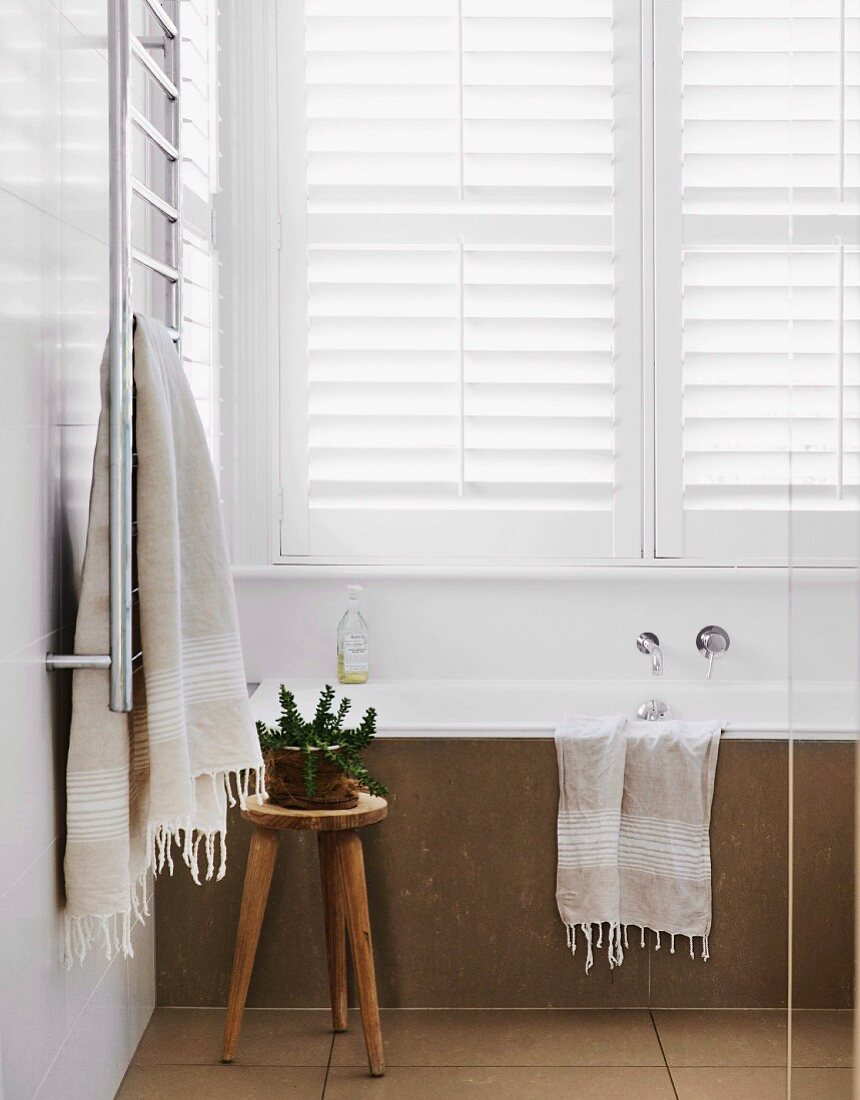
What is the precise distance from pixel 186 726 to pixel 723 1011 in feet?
4.28

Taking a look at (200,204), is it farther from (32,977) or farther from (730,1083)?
(730,1083)

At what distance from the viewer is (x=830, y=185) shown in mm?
938

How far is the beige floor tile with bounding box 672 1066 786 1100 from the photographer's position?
2.07m

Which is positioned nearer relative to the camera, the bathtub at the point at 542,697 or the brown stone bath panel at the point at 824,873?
the brown stone bath panel at the point at 824,873

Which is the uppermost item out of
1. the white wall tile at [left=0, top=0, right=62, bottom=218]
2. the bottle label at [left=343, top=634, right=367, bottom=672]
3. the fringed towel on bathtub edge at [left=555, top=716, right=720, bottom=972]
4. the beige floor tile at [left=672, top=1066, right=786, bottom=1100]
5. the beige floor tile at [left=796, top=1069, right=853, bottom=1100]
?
the white wall tile at [left=0, top=0, right=62, bottom=218]

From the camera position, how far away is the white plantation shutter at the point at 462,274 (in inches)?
114

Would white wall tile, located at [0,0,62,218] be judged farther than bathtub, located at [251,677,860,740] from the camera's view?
No

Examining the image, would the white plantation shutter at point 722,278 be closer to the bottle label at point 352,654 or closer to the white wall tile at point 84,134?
the bottle label at point 352,654

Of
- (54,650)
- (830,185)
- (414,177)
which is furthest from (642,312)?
(830,185)

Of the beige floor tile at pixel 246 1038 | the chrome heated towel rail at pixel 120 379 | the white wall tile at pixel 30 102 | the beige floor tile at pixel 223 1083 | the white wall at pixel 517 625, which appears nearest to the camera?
the white wall tile at pixel 30 102

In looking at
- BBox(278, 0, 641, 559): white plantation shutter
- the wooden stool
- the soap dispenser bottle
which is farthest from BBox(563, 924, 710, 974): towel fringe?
BBox(278, 0, 641, 559): white plantation shutter

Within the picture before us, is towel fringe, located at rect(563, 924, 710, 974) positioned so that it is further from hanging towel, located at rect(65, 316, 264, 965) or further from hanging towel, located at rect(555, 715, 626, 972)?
hanging towel, located at rect(65, 316, 264, 965)

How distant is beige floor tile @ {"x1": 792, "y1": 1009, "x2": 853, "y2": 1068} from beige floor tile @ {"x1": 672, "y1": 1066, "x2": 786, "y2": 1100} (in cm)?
117

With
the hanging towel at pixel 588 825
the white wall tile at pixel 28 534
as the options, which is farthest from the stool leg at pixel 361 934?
the white wall tile at pixel 28 534
